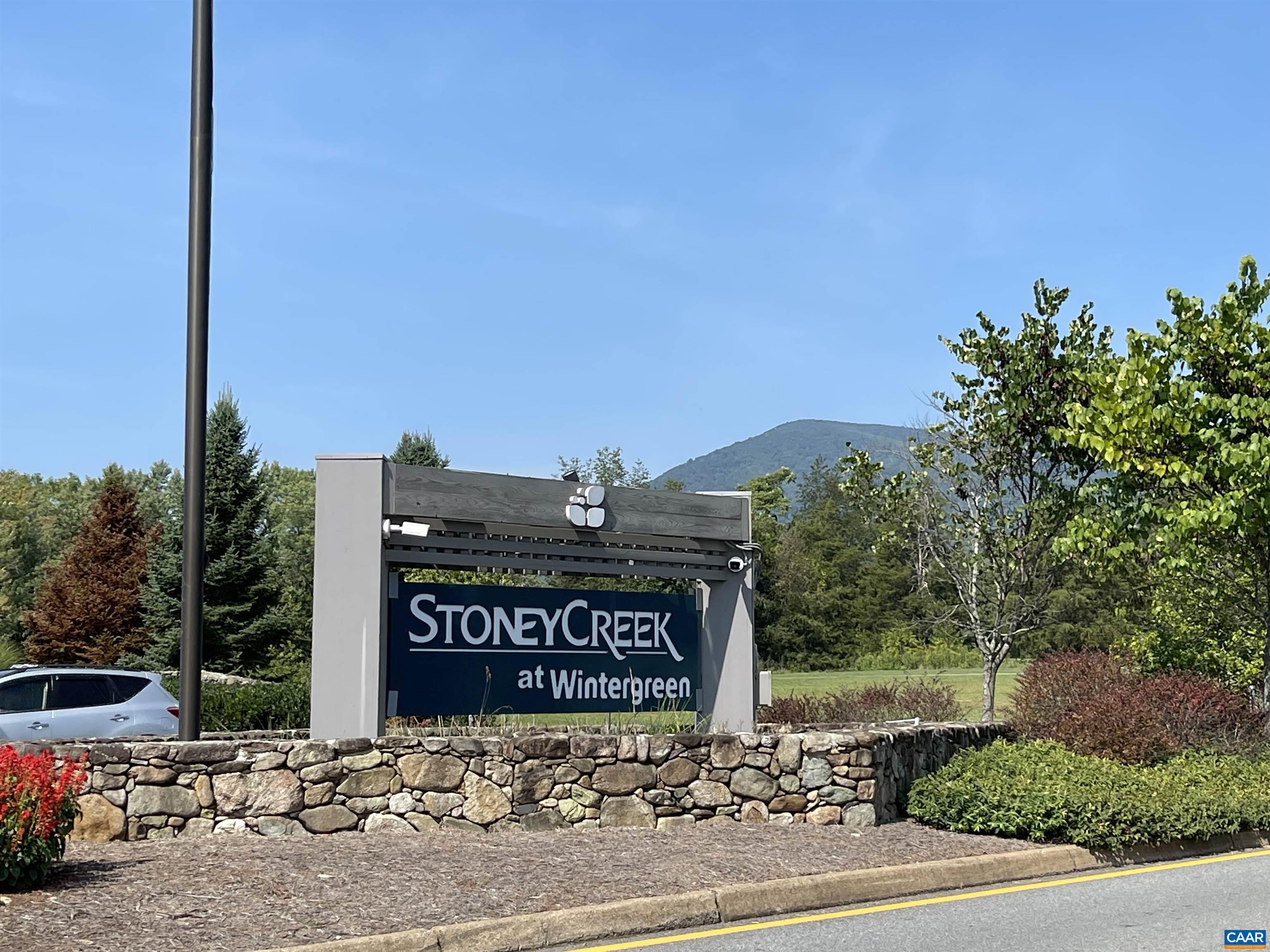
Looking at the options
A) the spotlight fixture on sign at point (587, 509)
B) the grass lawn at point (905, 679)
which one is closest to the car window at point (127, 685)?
the spotlight fixture on sign at point (587, 509)

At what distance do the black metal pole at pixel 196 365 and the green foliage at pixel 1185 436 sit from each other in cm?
1162

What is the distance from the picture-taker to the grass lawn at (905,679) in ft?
114

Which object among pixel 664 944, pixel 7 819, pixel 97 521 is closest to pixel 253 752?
pixel 7 819

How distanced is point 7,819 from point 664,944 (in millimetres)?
4158

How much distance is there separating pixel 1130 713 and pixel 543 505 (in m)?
7.45

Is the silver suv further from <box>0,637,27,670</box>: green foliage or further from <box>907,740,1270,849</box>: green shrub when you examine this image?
<box>0,637,27,670</box>: green foliage

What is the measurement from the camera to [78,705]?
622 inches

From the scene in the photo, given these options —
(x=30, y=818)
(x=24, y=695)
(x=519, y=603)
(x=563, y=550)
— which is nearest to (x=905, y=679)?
(x=563, y=550)

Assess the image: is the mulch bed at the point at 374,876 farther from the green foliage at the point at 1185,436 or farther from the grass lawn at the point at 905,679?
the grass lawn at the point at 905,679

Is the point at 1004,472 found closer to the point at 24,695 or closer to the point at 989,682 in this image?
the point at 989,682

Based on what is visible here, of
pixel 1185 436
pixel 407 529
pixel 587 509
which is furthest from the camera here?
pixel 1185 436

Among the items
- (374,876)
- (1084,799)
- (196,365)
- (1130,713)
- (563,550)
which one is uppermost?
(196,365)

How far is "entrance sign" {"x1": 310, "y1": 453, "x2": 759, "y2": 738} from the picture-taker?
11.8 m

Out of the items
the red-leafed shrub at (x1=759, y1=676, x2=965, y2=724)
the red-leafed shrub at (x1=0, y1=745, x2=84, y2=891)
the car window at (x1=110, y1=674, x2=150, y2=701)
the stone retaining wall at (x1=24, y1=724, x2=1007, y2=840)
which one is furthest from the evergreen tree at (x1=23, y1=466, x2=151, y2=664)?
the red-leafed shrub at (x1=0, y1=745, x2=84, y2=891)
